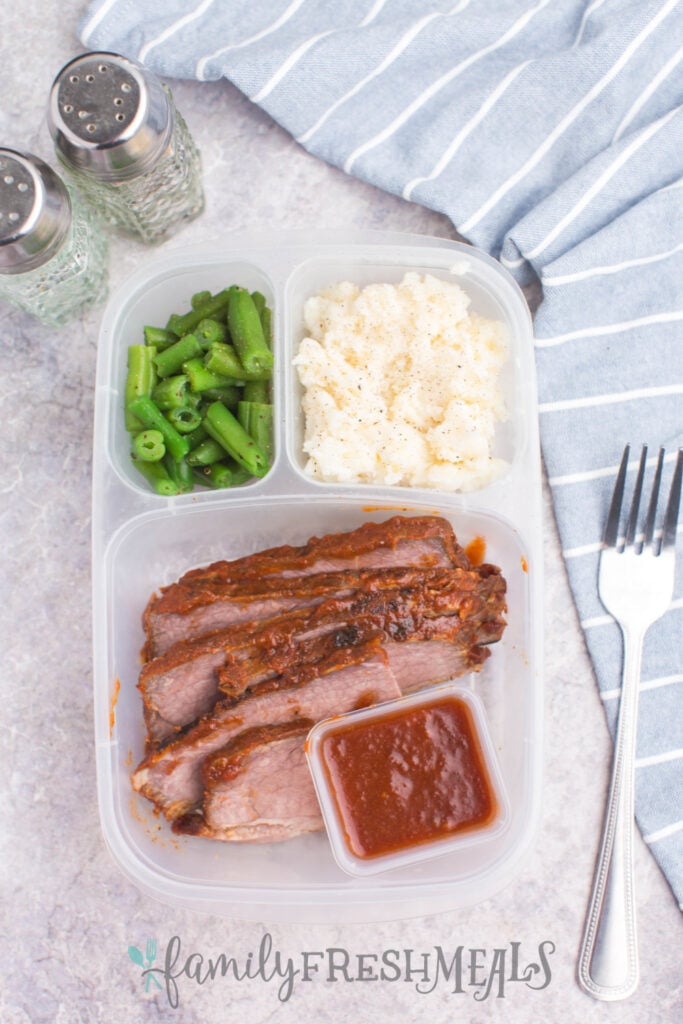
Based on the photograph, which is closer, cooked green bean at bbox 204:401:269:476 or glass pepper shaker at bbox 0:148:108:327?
glass pepper shaker at bbox 0:148:108:327

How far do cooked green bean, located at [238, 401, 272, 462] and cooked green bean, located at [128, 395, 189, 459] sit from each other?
172 millimetres

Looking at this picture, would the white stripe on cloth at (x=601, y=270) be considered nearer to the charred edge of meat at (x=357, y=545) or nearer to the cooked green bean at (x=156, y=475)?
the charred edge of meat at (x=357, y=545)

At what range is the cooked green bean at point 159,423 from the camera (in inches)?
85.6

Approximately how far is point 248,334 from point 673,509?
1.19 metres

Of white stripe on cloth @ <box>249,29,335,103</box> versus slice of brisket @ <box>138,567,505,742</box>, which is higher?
white stripe on cloth @ <box>249,29,335,103</box>

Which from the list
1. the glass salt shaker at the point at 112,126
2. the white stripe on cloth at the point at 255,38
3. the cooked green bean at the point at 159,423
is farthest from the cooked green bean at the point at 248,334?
the white stripe on cloth at the point at 255,38

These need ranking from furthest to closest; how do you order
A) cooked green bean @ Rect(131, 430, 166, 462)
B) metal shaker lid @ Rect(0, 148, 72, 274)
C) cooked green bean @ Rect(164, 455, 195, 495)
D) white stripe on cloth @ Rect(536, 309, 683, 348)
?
white stripe on cloth @ Rect(536, 309, 683, 348), cooked green bean @ Rect(164, 455, 195, 495), cooked green bean @ Rect(131, 430, 166, 462), metal shaker lid @ Rect(0, 148, 72, 274)

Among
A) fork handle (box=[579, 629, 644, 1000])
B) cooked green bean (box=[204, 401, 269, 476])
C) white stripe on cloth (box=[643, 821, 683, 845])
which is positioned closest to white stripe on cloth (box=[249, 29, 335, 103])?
cooked green bean (box=[204, 401, 269, 476])

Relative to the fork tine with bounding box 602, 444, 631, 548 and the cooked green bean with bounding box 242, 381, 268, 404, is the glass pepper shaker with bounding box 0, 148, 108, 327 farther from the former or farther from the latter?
the fork tine with bounding box 602, 444, 631, 548

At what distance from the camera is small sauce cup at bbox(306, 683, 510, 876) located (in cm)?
201

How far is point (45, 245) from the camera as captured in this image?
203cm

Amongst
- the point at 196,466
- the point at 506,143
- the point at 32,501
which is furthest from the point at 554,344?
the point at 32,501

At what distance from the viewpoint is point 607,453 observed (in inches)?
93.4

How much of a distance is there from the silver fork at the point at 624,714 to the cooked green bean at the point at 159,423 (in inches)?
44.9
